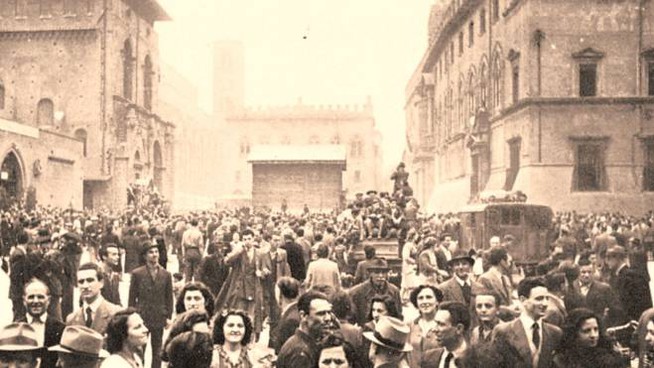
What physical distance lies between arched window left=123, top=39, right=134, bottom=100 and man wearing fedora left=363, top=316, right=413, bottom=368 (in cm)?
4775

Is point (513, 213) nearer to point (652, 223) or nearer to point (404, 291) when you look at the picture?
point (652, 223)

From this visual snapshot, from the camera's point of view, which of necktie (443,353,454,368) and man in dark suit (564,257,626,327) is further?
man in dark suit (564,257,626,327)

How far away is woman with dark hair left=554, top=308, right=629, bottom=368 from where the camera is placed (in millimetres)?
5836

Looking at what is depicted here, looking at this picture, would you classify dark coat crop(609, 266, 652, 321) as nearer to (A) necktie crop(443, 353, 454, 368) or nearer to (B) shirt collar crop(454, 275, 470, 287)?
(B) shirt collar crop(454, 275, 470, 287)

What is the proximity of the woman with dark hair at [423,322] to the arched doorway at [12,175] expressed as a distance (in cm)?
3088

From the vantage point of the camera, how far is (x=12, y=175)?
118ft

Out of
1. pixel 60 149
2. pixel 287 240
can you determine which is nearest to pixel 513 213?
pixel 287 240

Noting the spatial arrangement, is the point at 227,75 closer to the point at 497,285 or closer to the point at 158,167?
the point at 158,167

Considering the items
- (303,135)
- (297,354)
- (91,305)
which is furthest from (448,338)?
(303,135)

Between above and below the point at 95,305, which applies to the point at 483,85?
above

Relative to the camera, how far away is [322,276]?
11.0 metres

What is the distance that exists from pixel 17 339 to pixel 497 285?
17.9ft

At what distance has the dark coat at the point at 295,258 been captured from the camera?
543 inches

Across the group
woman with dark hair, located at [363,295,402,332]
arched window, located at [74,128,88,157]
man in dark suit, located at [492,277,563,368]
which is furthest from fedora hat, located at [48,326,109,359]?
arched window, located at [74,128,88,157]
